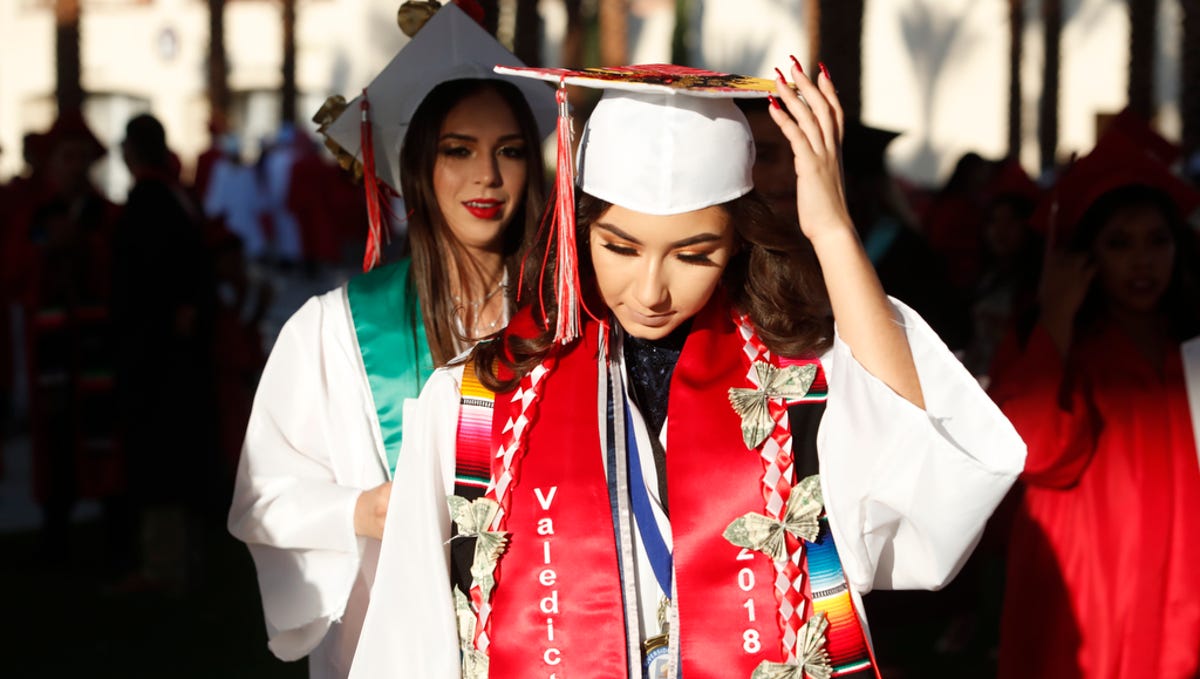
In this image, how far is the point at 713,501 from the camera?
2488mm

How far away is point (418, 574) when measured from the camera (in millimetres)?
2527

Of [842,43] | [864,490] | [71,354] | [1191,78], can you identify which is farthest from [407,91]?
[1191,78]

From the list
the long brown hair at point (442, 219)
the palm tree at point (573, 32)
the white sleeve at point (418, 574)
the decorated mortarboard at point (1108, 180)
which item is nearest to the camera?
the white sleeve at point (418, 574)

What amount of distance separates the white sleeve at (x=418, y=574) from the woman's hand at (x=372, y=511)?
316mm

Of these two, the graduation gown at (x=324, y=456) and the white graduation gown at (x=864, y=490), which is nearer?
the white graduation gown at (x=864, y=490)

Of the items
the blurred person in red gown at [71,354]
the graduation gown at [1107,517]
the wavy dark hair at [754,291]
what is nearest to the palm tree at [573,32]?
the blurred person in red gown at [71,354]

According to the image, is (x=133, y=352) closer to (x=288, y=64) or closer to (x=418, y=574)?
(x=418, y=574)

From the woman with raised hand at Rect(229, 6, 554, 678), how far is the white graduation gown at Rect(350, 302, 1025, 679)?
41cm

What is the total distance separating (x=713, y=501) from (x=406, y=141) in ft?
4.49

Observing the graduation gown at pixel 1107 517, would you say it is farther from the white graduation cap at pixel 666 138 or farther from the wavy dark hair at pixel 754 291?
the white graduation cap at pixel 666 138

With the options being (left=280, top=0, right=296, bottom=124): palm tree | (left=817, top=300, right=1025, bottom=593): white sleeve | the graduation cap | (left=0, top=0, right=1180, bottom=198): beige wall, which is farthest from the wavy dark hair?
(left=280, top=0, right=296, bottom=124): palm tree

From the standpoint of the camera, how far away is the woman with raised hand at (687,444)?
7.74ft

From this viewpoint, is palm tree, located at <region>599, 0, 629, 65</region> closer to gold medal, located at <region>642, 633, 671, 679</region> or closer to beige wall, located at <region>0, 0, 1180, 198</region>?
beige wall, located at <region>0, 0, 1180, 198</region>

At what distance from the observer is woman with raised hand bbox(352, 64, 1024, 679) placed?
2.36 meters
